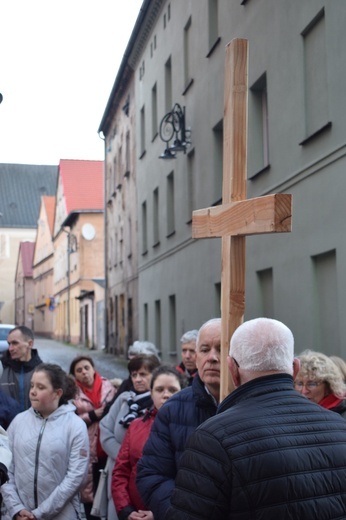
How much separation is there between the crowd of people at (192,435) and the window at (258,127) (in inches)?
272

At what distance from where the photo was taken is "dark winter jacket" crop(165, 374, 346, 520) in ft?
8.99

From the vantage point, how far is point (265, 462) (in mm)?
2764

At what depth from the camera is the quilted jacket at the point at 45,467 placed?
241 inches

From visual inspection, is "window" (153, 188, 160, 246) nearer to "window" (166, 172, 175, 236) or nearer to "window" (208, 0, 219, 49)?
"window" (166, 172, 175, 236)

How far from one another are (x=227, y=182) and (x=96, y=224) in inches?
1998

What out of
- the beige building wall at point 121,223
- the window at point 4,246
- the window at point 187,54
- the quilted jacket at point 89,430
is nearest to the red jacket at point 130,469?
the quilted jacket at point 89,430

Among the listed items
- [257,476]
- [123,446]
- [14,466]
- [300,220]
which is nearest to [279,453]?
[257,476]

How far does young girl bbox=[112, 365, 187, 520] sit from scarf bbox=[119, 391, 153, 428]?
68 centimetres

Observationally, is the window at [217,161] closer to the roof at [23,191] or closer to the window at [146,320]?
the window at [146,320]

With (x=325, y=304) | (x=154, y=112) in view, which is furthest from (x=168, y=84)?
(x=325, y=304)

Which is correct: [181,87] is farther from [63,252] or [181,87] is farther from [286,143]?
[63,252]

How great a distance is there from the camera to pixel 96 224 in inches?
2146

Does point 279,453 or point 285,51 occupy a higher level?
point 285,51

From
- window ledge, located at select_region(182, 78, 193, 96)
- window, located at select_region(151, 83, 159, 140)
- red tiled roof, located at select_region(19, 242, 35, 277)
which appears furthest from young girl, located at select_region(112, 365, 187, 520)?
red tiled roof, located at select_region(19, 242, 35, 277)
